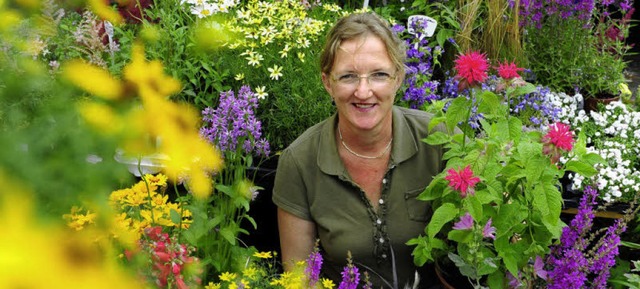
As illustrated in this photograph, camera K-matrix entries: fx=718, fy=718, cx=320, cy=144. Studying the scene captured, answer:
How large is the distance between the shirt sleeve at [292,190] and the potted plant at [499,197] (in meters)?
0.64

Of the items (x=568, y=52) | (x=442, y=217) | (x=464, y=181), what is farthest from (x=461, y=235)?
(x=568, y=52)

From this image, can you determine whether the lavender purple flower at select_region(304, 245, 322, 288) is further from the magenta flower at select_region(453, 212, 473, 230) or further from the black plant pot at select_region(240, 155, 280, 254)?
the black plant pot at select_region(240, 155, 280, 254)

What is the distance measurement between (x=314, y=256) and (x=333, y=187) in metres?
0.77

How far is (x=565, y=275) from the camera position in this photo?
1.58 metres

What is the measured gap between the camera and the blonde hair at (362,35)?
213cm

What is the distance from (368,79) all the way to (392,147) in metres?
0.26

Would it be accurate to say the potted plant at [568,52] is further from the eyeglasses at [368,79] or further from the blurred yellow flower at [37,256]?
the blurred yellow flower at [37,256]

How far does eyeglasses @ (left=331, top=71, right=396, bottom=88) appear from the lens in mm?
2121

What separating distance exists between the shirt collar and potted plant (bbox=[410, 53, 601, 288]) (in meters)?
0.48

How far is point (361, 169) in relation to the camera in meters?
2.28

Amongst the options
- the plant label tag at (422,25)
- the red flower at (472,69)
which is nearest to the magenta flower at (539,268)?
the red flower at (472,69)

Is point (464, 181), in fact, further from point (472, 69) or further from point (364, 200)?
point (364, 200)

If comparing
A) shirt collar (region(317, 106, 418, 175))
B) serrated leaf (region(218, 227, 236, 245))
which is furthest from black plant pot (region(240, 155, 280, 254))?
serrated leaf (region(218, 227, 236, 245))

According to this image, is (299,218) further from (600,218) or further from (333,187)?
(600,218)
